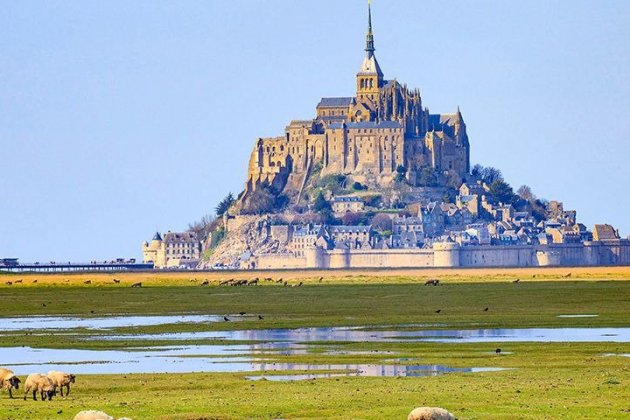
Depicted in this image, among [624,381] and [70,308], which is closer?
[624,381]

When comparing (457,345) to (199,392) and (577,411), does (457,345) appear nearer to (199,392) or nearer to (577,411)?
(199,392)

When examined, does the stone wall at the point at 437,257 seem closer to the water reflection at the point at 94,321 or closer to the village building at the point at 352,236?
the village building at the point at 352,236

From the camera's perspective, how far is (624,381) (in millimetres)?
31266

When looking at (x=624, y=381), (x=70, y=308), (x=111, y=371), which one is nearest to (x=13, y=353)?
(x=111, y=371)

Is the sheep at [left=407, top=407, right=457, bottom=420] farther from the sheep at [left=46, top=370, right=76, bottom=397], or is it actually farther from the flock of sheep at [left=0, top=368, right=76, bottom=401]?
the sheep at [left=46, top=370, right=76, bottom=397]

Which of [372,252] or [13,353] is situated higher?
[372,252]

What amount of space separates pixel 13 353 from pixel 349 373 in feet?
38.6

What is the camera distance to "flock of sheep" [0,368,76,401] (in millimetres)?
29484

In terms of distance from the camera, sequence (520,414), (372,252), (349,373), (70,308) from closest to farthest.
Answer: (520,414)
(349,373)
(70,308)
(372,252)

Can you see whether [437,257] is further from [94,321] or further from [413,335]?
[413,335]

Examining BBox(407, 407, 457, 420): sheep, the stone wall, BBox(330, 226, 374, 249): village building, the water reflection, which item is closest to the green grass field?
the water reflection

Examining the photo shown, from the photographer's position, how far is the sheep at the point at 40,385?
96.6 ft

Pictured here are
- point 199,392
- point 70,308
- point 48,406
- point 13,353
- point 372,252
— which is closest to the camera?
point 48,406


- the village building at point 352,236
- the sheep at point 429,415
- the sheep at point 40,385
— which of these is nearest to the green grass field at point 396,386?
the sheep at point 40,385
